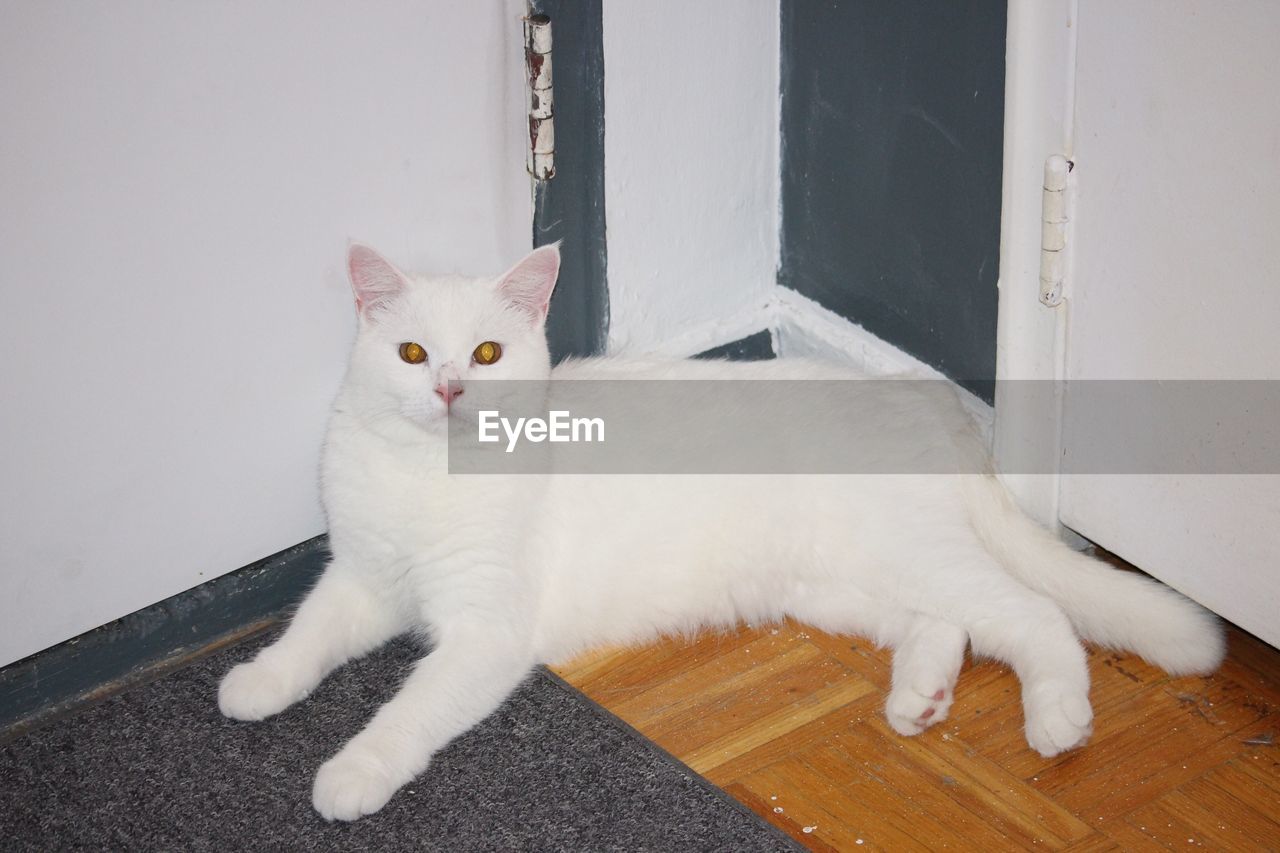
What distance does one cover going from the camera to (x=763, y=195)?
2.39m

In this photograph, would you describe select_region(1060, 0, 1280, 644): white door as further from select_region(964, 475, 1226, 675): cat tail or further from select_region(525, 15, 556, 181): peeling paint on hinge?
select_region(525, 15, 556, 181): peeling paint on hinge

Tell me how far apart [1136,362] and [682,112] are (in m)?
0.86

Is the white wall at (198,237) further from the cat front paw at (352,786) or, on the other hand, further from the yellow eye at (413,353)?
the cat front paw at (352,786)

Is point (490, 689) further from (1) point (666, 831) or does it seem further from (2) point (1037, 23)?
(2) point (1037, 23)

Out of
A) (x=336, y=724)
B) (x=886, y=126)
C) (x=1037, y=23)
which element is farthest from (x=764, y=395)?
(x=336, y=724)

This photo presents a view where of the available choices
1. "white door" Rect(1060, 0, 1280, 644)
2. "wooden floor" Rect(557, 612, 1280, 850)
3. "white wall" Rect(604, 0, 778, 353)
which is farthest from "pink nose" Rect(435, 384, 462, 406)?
"white door" Rect(1060, 0, 1280, 644)

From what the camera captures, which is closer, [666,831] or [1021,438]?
[666,831]

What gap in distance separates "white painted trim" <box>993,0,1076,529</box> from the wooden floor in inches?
13.5

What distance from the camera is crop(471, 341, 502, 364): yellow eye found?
1.73m

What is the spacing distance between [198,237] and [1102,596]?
1.31m

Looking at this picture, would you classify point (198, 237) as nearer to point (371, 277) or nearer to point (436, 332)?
point (371, 277)

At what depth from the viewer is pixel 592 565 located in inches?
74.5

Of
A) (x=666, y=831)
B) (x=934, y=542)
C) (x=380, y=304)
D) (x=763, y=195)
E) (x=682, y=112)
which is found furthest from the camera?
(x=763, y=195)

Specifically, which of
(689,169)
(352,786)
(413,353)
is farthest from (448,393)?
(689,169)
